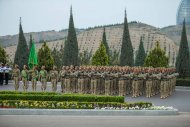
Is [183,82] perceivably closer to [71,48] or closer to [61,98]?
[71,48]

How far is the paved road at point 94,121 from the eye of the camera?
13791 millimetres

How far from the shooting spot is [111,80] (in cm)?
2397

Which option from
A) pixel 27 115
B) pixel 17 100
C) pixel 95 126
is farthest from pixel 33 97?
pixel 95 126

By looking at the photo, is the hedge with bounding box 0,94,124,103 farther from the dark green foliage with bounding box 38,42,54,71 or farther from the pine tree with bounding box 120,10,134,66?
the pine tree with bounding box 120,10,134,66

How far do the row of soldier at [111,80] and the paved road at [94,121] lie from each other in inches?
294

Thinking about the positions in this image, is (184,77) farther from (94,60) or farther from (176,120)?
(176,120)

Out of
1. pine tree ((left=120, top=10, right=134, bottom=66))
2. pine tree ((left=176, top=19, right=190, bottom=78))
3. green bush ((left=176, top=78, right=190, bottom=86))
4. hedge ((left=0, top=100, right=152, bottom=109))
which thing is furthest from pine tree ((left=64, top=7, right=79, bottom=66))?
hedge ((left=0, top=100, right=152, bottom=109))

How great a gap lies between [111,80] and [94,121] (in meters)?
9.40

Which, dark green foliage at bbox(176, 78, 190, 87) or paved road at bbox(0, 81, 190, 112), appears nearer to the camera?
paved road at bbox(0, 81, 190, 112)

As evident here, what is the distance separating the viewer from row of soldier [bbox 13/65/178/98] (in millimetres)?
23484

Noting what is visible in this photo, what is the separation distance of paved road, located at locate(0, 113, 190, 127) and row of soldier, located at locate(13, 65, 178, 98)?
7.46 meters

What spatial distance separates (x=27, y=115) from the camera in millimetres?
16031

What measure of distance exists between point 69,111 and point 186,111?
5.01 metres

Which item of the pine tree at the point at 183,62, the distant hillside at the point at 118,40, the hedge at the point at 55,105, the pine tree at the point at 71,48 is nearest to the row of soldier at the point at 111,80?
the hedge at the point at 55,105
